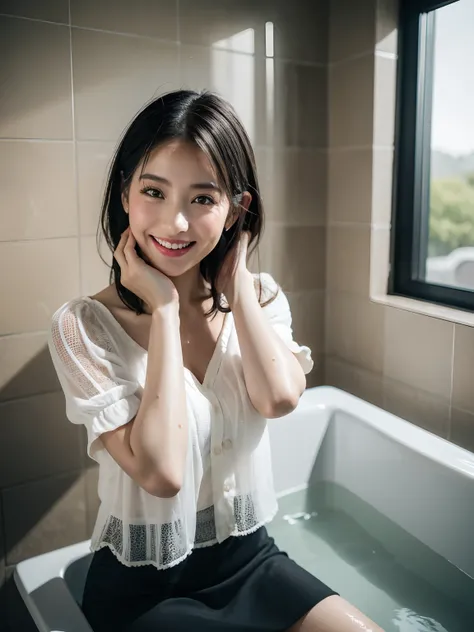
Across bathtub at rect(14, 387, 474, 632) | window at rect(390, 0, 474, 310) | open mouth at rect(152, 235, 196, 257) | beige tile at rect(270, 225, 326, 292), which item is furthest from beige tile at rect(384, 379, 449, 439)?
open mouth at rect(152, 235, 196, 257)

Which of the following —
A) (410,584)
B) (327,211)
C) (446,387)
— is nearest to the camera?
(410,584)

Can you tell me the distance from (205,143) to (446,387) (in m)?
1.07

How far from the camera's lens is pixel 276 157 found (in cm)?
197

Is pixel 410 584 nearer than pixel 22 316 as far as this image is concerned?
Yes

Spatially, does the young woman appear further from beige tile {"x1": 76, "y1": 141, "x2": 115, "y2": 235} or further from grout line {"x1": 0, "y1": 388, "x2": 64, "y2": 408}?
grout line {"x1": 0, "y1": 388, "x2": 64, "y2": 408}

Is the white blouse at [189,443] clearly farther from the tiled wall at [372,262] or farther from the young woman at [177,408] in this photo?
the tiled wall at [372,262]

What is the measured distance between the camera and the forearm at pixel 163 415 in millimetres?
1024

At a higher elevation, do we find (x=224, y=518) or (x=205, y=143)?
(x=205, y=143)

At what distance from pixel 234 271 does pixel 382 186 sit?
86 centimetres

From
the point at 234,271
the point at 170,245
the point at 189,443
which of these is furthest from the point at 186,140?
the point at 189,443

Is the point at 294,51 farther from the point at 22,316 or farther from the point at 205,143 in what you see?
the point at 22,316

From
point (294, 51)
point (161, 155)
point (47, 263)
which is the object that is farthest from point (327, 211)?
point (161, 155)

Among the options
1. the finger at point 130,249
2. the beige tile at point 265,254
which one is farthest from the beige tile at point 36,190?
the beige tile at point 265,254

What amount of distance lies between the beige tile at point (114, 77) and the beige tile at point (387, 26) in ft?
2.05
